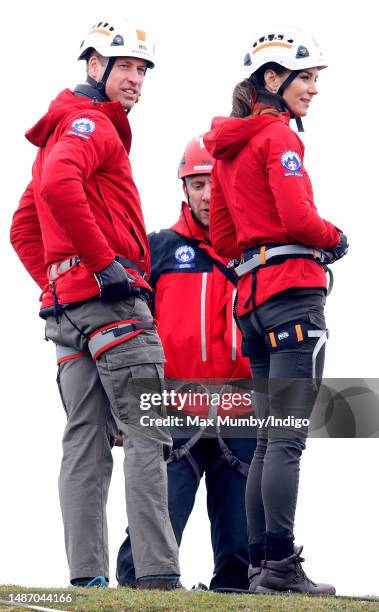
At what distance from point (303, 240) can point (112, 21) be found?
1.93 m

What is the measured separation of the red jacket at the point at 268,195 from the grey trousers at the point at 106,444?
84cm

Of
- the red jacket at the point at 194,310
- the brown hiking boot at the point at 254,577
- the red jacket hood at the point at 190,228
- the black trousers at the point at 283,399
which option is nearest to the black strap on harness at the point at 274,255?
the black trousers at the point at 283,399

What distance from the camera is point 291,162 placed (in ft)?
28.6

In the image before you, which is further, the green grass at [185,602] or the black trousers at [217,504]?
the black trousers at [217,504]

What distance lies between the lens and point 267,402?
344 inches

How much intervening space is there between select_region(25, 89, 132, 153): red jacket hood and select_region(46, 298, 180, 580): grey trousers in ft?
3.77

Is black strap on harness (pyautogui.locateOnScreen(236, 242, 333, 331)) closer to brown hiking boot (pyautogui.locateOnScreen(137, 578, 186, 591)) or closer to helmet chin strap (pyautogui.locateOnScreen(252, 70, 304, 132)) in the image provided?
helmet chin strap (pyautogui.locateOnScreen(252, 70, 304, 132))

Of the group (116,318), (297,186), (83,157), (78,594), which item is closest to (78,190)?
(83,157)

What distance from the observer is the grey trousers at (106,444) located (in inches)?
327

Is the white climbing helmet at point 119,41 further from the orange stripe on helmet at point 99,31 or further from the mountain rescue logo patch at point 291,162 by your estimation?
the mountain rescue logo patch at point 291,162

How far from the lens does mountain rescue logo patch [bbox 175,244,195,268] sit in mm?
10648

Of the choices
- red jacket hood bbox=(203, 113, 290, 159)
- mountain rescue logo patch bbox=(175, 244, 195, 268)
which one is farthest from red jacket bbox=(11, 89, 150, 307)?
mountain rescue logo patch bbox=(175, 244, 195, 268)

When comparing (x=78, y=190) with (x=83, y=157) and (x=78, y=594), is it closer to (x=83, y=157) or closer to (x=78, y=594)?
(x=83, y=157)

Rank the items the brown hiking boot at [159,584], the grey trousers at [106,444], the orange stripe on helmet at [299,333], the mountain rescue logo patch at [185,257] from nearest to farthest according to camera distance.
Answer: the brown hiking boot at [159,584] < the grey trousers at [106,444] < the orange stripe on helmet at [299,333] < the mountain rescue logo patch at [185,257]
